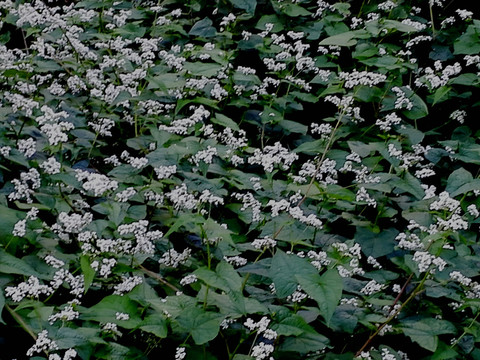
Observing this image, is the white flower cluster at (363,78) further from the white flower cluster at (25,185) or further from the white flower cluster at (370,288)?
the white flower cluster at (25,185)

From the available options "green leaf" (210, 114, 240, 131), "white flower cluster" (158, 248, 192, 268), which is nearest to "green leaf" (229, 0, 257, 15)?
"green leaf" (210, 114, 240, 131)

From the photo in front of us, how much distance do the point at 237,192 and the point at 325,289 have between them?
1576 millimetres

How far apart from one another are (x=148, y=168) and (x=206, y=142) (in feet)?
1.48

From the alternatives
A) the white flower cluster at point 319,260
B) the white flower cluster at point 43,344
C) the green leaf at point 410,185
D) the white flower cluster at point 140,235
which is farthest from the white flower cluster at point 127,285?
the green leaf at point 410,185

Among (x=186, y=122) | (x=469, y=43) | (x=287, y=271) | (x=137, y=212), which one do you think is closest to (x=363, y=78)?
(x=469, y=43)

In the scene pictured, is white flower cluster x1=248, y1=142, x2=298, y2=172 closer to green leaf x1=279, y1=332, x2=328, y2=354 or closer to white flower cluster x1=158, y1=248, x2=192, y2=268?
white flower cluster x1=158, y1=248, x2=192, y2=268

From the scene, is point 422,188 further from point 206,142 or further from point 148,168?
point 148,168

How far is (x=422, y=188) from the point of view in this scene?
12.9 ft

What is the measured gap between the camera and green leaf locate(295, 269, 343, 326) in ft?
8.73

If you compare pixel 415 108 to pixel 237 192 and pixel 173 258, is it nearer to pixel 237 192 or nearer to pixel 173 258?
pixel 237 192

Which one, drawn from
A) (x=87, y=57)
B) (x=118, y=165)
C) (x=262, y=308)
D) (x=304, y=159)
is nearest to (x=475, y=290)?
(x=262, y=308)

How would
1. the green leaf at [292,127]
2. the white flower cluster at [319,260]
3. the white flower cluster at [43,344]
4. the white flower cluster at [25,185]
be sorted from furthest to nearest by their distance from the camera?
the green leaf at [292,127] < the white flower cluster at [25,185] < the white flower cluster at [319,260] < the white flower cluster at [43,344]

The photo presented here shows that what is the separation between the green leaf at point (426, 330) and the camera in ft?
10.0

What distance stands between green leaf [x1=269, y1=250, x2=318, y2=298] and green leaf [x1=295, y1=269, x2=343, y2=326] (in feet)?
0.17
